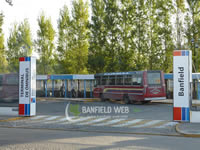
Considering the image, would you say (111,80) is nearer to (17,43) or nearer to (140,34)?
(140,34)

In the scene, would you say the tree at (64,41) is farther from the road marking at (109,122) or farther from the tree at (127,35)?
the road marking at (109,122)

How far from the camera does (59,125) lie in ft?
49.2

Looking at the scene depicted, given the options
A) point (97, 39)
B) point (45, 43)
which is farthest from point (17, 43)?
point (97, 39)

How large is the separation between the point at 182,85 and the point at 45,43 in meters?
41.0

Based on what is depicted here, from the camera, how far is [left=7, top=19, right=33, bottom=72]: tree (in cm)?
5681

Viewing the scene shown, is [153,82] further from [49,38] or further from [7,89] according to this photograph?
[49,38]

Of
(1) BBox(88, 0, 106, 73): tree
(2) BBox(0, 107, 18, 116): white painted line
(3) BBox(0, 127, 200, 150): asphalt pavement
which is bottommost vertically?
(3) BBox(0, 127, 200, 150): asphalt pavement

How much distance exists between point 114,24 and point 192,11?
9.78m

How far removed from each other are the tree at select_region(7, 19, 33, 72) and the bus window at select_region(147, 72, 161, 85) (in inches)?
1357

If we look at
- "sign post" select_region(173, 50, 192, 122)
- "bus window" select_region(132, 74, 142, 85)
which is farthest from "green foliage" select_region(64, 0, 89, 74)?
"sign post" select_region(173, 50, 192, 122)

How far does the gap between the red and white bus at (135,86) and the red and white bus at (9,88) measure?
1074 centimetres

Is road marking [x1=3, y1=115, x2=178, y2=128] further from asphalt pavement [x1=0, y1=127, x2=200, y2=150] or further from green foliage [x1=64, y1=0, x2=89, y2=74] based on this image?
green foliage [x1=64, y1=0, x2=89, y2=74]

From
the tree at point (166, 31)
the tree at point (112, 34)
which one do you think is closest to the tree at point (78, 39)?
the tree at point (112, 34)

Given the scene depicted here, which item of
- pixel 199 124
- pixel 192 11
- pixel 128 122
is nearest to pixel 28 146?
pixel 128 122
